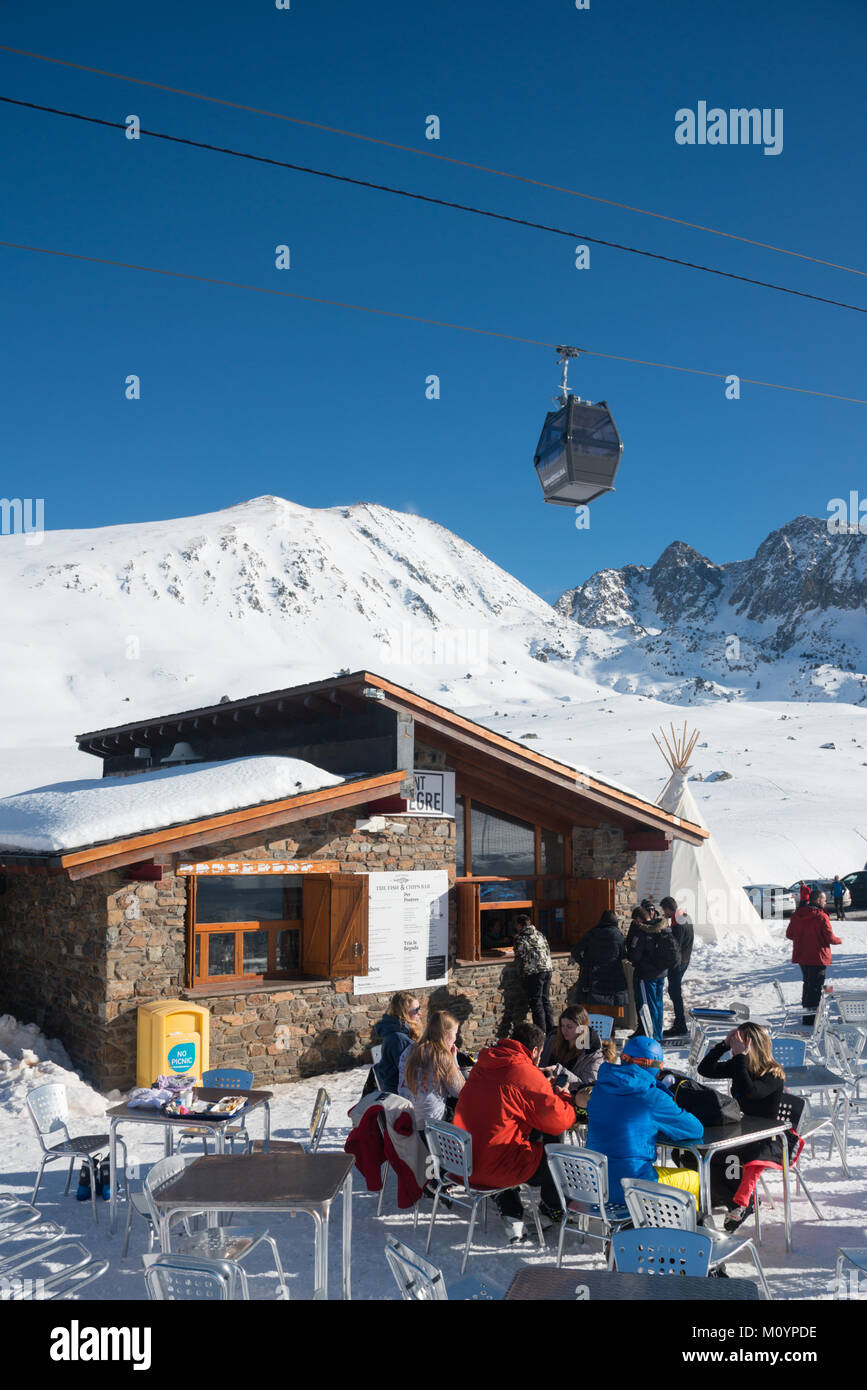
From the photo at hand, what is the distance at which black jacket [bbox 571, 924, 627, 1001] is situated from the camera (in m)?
11.2

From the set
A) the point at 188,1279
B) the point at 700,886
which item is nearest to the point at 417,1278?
the point at 188,1279

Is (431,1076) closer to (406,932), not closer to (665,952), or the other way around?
(406,932)

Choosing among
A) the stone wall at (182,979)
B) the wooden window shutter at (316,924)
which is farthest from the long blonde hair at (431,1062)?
the wooden window shutter at (316,924)

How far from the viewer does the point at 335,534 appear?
652 ft

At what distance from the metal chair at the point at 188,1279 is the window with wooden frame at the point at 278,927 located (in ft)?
19.1

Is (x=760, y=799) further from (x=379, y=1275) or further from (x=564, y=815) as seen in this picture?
(x=379, y=1275)

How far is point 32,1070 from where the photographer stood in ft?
27.4

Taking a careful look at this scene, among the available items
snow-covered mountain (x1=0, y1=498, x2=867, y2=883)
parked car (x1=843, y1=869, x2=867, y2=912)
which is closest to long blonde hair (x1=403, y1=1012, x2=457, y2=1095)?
parked car (x1=843, y1=869, x2=867, y2=912)

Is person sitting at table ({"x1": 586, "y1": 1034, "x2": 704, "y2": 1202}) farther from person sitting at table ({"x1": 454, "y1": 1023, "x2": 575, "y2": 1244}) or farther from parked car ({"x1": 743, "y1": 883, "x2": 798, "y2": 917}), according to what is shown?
parked car ({"x1": 743, "y1": 883, "x2": 798, "y2": 917})

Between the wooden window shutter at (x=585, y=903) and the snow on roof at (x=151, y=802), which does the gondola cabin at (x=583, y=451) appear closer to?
the snow on roof at (x=151, y=802)

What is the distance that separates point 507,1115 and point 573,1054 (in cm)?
139

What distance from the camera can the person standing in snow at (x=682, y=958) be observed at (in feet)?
37.1

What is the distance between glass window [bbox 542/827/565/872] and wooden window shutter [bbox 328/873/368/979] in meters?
3.15
